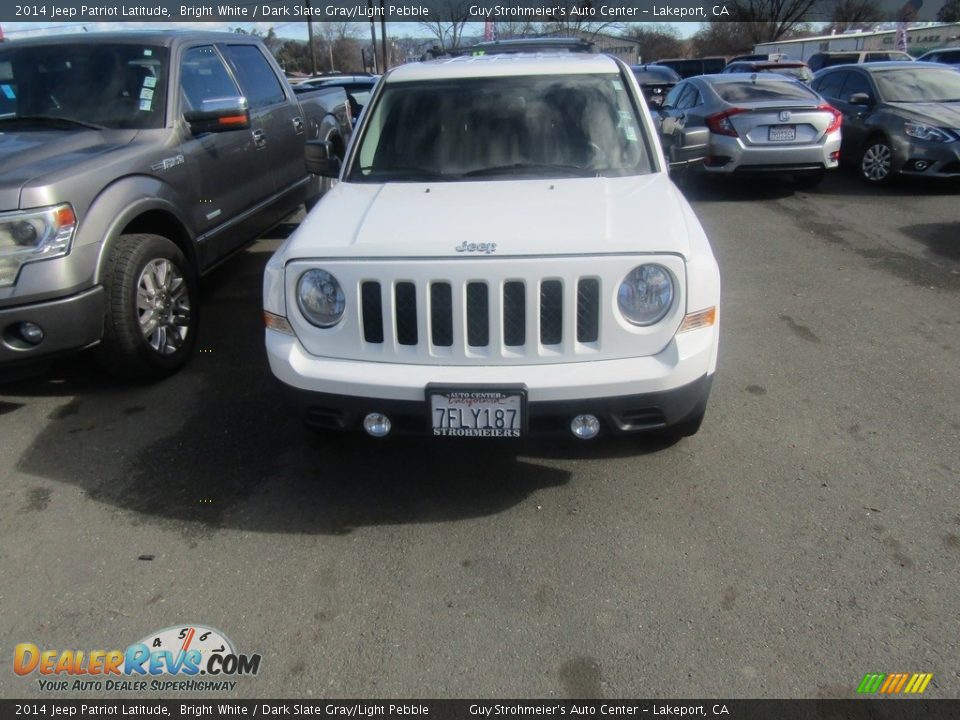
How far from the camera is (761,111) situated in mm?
9508

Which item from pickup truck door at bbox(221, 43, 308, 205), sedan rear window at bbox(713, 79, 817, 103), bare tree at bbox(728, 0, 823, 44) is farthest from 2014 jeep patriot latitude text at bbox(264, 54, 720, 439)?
bare tree at bbox(728, 0, 823, 44)

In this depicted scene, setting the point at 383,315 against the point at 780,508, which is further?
the point at 780,508

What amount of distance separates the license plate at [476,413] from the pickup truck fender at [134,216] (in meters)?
2.29

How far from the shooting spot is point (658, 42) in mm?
61656

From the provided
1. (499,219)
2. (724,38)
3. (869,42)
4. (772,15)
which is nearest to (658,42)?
(724,38)

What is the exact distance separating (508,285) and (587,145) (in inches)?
57.2

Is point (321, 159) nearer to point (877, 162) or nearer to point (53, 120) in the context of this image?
point (53, 120)

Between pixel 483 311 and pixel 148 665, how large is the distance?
1722 mm

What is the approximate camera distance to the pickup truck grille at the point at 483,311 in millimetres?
2953

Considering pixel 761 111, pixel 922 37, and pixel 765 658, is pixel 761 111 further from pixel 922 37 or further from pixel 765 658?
pixel 922 37

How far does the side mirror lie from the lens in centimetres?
466

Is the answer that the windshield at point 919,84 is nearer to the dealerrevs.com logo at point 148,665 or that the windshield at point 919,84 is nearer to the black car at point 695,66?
the dealerrevs.com logo at point 148,665

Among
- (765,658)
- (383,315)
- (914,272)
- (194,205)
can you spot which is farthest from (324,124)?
(765,658)

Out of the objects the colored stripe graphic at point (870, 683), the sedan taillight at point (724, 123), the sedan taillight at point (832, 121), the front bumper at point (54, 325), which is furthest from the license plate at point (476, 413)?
the sedan taillight at point (832, 121)
